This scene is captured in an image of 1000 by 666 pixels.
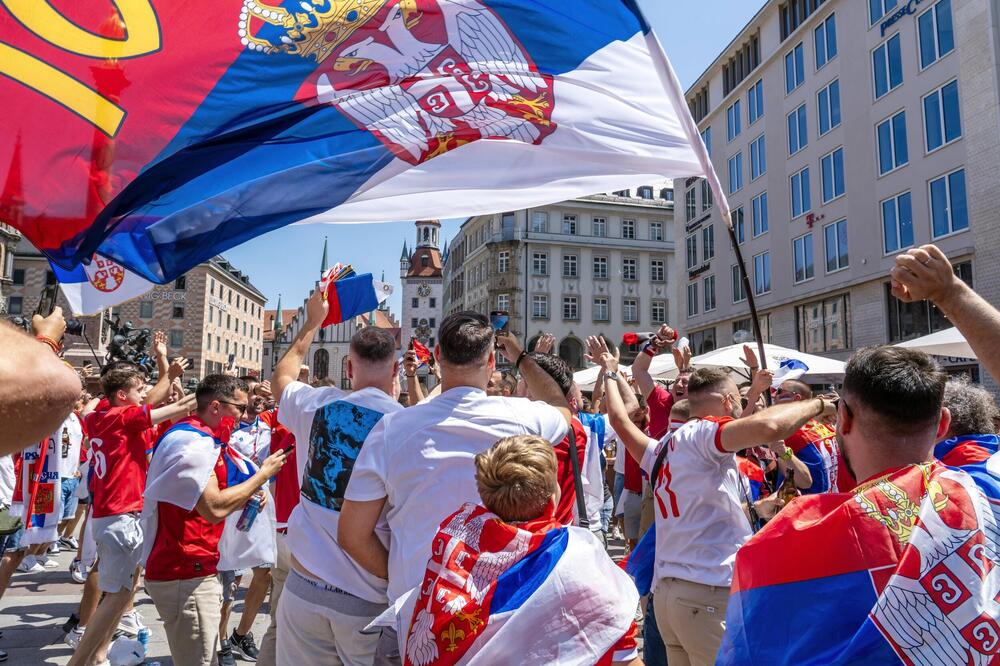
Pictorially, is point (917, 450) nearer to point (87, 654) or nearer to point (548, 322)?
point (87, 654)

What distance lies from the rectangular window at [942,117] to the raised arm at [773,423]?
2338 centimetres

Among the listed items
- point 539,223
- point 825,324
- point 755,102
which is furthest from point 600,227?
point 825,324

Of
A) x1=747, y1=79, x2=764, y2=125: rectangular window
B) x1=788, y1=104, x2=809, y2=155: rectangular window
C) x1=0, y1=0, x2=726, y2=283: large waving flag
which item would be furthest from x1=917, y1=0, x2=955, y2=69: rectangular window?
x1=0, y1=0, x2=726, y2=283: large waving flag

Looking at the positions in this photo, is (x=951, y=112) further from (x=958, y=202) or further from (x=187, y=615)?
(x=187, y=615)

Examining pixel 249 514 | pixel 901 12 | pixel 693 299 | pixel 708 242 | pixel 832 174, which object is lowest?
pixel 249 514

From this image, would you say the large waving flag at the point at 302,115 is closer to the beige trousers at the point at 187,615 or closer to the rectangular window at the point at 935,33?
the beige trousers at the point at 187,615

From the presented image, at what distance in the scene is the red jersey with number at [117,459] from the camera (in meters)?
5.38

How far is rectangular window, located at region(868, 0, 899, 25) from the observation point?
2495 centimetres

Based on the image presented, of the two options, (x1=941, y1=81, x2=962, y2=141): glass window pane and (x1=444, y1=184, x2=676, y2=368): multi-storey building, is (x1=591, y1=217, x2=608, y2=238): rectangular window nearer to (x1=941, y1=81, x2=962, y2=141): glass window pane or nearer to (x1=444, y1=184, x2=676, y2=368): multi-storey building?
(x1=444, y1=184, x2=676, y2=368): multi-storey building

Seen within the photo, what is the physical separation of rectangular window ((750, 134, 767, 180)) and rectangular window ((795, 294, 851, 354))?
732cm

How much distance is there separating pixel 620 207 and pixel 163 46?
63608mm

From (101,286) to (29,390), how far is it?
11.0ft

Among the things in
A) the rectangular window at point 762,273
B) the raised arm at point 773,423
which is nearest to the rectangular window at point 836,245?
the rectangular window at point 762,273

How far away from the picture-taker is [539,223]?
6406cm
